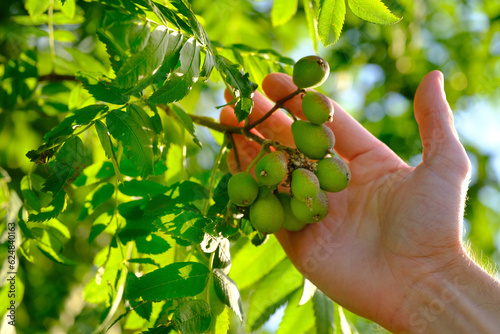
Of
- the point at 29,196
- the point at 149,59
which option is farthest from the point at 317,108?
the point at 29,196

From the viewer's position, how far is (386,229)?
202cm

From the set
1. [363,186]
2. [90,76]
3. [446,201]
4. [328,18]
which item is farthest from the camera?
[363,186]

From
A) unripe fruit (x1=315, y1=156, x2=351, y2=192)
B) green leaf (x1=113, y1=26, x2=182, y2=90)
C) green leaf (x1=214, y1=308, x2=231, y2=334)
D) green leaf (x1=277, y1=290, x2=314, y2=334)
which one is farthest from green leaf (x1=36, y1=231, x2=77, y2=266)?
unripe fruit (x1=315, y1=156, x2=351, y2=192)

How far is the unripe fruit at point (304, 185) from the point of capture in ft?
5.34

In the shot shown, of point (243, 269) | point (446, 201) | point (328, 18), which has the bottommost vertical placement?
point (243, 269)

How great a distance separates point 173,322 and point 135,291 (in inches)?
5.8

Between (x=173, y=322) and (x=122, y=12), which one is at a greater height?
(x=122, y=12)

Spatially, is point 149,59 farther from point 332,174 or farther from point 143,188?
point 332,174

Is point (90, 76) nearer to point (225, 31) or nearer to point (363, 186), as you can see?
point (363, 186)

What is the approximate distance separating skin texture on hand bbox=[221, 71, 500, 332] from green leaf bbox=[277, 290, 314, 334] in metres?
0.11

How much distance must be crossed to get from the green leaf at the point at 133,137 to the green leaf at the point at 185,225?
17 cm

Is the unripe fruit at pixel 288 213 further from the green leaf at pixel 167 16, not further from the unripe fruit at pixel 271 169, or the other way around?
the green leaf at pixel 167 16

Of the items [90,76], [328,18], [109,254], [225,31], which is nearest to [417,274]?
[328,18]

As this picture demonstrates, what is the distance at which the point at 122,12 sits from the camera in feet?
5.77
